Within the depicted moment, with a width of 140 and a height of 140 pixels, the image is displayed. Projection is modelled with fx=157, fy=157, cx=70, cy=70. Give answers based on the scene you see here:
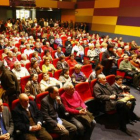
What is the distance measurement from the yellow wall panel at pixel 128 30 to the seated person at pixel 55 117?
288 inches

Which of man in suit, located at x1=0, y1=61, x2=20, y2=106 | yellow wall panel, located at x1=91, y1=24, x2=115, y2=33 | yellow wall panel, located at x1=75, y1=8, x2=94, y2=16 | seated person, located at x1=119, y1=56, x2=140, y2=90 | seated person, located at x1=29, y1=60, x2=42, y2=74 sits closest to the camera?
man in suit, located at x1=0, y1=61, x2=20, y2=106

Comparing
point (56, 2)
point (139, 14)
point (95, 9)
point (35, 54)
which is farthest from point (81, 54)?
point (56, 2)

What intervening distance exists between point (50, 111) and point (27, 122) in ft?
1.18

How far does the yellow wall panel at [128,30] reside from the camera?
27.1 ft

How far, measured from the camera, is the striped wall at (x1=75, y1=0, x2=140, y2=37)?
8.33 meters

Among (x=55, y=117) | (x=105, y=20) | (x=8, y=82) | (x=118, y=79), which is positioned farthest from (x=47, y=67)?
(x=105, y=20)

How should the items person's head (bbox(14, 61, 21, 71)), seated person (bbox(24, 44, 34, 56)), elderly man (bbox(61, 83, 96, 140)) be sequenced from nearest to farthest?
1. elderly man (bbox(61, 83, 96, 140))
2. person's head (bbox(14, 61, 21, 71))
3. seated person (bbox(24, 44, 34, 56))

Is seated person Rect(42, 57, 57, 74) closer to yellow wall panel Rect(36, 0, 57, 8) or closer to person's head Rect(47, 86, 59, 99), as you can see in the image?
person's head Rect(47, 86, 59, 99)

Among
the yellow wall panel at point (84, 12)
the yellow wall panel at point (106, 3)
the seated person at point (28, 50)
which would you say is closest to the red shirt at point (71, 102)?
the seated person at point (28, 50)

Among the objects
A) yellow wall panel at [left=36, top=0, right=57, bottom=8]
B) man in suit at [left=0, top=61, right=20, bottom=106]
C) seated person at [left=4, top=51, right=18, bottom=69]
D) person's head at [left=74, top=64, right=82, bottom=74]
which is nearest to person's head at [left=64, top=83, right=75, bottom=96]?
man in suit at [left=0, top=61, right=20, bottom=106]

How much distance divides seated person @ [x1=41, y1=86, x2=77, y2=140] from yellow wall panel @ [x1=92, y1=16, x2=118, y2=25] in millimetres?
8338

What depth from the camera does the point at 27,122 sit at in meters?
2.10

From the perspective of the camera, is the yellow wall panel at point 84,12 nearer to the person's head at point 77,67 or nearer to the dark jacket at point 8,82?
the person's head at point 77,67

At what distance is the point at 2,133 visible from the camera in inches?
77.2
